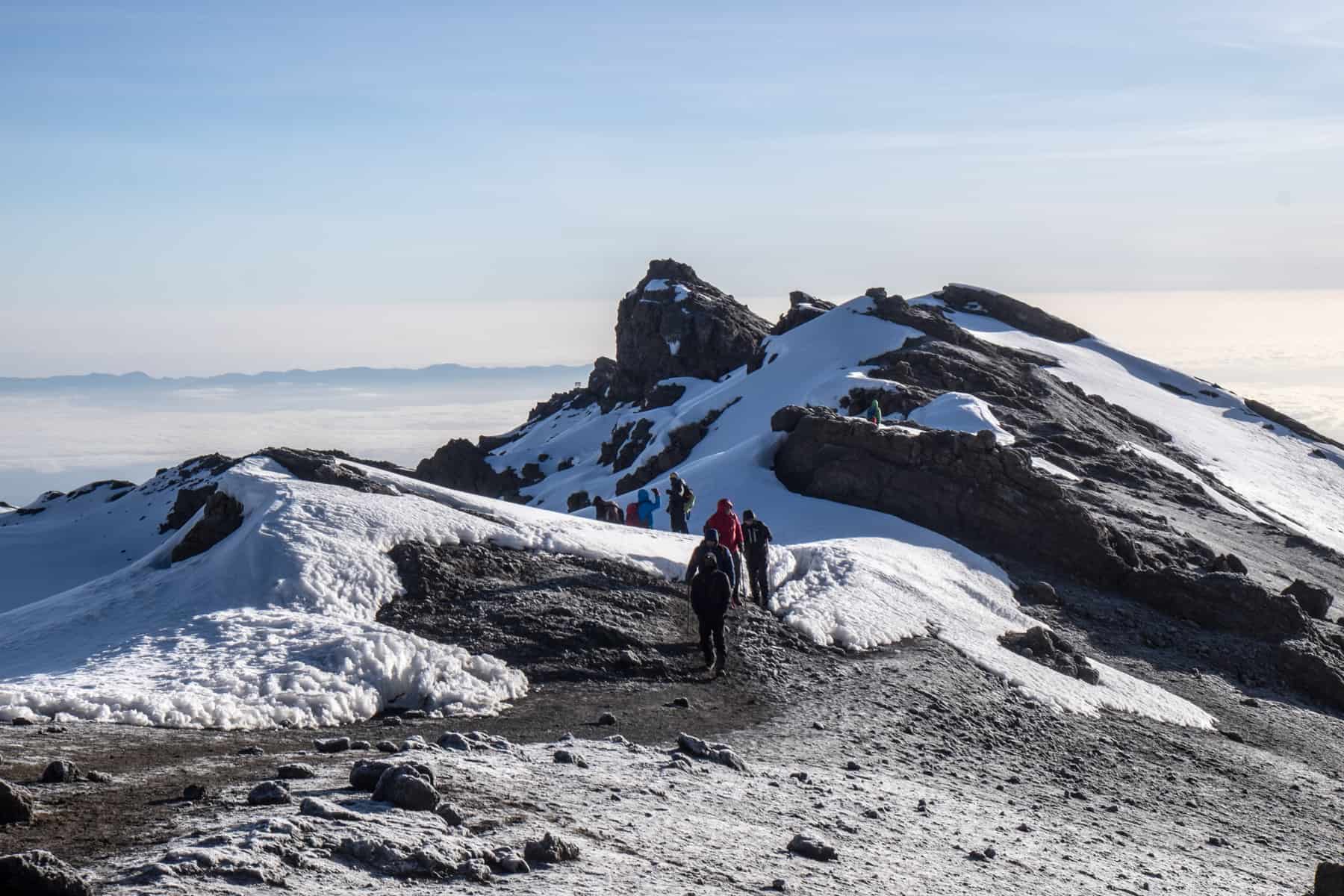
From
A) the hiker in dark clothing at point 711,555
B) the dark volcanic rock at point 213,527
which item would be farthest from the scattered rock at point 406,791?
the dark volcanic rock at point 213,527

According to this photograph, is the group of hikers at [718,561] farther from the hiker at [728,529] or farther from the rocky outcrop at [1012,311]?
the rocky outcrop at [1012,311]

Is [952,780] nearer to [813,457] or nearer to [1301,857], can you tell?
[1301,857]

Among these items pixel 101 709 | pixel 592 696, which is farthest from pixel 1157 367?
pixel 101 709

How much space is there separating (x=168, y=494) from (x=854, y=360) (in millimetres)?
36341

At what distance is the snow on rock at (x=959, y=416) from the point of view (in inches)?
1791

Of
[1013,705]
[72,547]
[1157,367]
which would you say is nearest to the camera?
[1013,705]

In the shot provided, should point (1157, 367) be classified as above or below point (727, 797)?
above

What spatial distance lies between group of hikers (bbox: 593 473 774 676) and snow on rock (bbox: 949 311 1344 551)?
35.2 meters

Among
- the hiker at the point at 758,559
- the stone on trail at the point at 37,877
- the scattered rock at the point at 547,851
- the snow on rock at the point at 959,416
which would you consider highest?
the snow on rock at the point at 959,416

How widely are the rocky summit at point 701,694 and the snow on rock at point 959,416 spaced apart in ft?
1.59

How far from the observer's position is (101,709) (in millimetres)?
15773

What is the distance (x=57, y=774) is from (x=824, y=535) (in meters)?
23.9

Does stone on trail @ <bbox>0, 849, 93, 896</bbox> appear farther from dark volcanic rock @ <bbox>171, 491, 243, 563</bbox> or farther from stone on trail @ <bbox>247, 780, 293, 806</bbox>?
dark volcanic rock @ <bbox>171, 491, 243, 563</bbox>

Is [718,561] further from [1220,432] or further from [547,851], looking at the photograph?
[1220,432]
